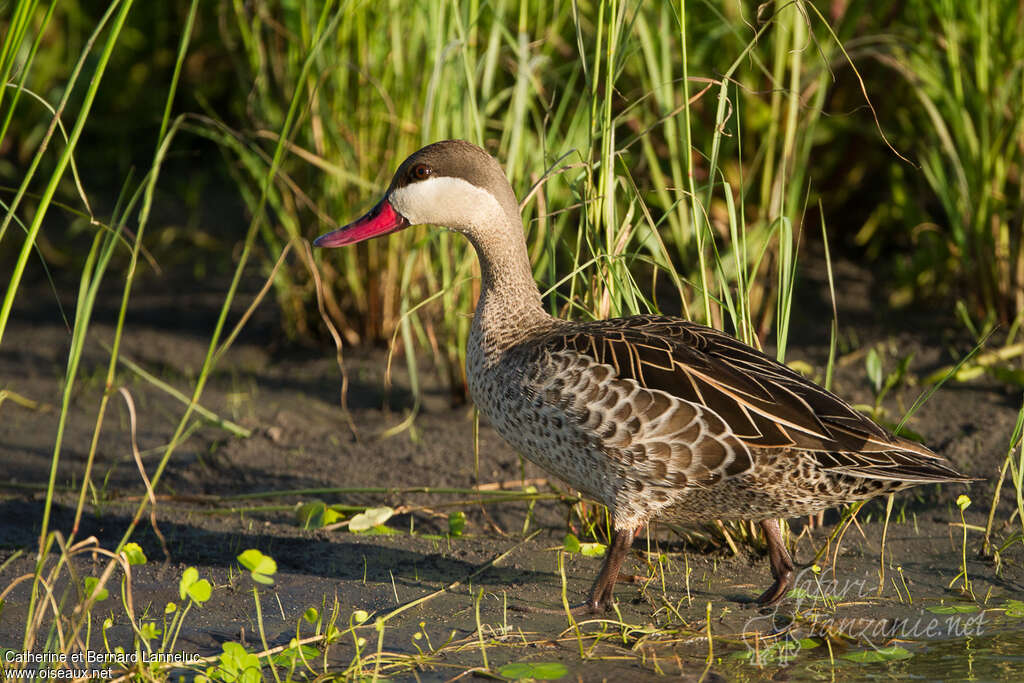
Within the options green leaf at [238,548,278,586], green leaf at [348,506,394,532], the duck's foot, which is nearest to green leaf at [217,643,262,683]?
green leaf at [238,548,278,586]

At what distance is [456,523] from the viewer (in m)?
4.11

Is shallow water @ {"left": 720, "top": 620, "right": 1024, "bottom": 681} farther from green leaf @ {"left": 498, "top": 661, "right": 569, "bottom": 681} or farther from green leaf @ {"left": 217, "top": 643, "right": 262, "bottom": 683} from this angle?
green leaf @ {"left": 217, "top": 643, "right": 262, "bottom": 683}

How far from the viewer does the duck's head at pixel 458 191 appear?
12.6 ft

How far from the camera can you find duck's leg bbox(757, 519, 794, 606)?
143 inches

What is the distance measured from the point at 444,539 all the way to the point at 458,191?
118 cm

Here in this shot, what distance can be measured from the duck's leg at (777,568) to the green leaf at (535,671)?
2.62ft

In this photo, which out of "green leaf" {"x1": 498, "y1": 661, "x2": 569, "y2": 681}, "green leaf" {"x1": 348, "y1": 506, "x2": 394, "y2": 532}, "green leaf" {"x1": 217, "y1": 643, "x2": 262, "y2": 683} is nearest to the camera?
"green leaf" {"x1": 217, "y1": 643, "x2": 262, "y2": 683}

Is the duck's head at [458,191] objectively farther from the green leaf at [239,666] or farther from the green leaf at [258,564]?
the green leaf at [239,666]

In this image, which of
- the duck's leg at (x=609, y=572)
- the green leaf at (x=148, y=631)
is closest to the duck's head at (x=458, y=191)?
the duck's leg at (x=609, y=572)

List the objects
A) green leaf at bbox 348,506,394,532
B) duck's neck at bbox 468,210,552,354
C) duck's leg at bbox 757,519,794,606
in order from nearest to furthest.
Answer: duck's leg at bbox 757,519,794,606 < duck's neck at bbox 468,210,552,354 < green leaf at bbox 348,506,394,532

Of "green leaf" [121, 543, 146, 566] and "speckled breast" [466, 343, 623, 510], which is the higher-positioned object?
"speckled breast" [466, 343, 623, 510]

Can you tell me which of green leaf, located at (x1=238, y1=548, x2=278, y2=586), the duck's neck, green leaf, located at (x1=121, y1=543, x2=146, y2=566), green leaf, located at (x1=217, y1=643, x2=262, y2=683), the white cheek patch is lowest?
green leaf, located at (x1=217, y1=643, x2=262, y2=683)

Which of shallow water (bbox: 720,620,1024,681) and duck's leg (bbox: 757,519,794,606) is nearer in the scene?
shallow water (bbox: 720,620,1024,681)

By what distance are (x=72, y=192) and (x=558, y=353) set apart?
5.44m
